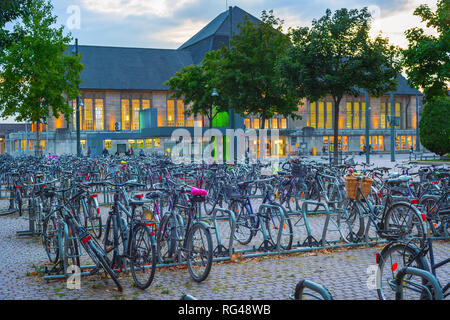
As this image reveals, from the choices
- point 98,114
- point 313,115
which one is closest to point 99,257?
point 98,114

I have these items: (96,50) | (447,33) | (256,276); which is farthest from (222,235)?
(96,50)

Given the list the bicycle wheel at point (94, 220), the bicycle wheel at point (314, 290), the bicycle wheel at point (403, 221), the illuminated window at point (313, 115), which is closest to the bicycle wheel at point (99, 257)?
the bicycle wheel at point (314, 290)

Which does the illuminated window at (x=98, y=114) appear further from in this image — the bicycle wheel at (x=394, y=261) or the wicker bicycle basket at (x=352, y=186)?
the bicycle wheel at (x=394, y=261)

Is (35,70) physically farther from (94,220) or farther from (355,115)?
(355,115)

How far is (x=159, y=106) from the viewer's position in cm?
8131

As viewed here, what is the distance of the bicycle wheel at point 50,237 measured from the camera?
6.81m

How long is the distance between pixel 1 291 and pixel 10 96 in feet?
88.7

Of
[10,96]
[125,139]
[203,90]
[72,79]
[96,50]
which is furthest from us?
[96,50]

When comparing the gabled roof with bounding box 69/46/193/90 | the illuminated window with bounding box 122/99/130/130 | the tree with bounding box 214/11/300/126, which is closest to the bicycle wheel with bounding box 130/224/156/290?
the tree with bounding box 214/11/300/126

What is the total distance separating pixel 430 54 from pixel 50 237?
24.4 m

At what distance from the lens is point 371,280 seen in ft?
18.7

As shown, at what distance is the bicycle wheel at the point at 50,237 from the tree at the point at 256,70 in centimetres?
1783

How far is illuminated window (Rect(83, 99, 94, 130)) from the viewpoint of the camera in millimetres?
75375
